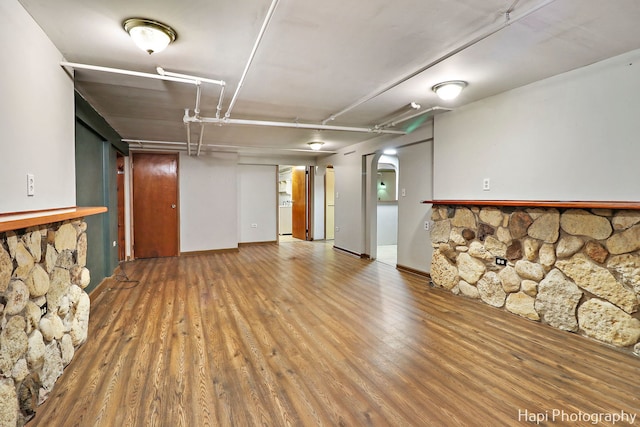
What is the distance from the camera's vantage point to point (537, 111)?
2.90m

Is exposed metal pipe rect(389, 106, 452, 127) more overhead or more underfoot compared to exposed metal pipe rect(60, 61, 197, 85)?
more overhead

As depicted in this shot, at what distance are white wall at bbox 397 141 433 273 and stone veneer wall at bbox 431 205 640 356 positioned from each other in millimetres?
688

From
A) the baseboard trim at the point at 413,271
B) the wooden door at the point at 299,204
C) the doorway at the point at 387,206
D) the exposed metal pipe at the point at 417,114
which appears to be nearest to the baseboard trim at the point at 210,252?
the wooden door at the point at 299,204

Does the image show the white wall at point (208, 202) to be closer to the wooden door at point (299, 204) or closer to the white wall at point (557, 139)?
the wooden door at point (299, 204)

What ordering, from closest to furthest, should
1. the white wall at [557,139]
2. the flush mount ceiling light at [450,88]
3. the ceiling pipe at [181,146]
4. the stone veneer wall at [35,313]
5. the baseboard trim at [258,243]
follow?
the stone veneer wall at [35,313] < the white wall at [557,139] < the flush mount ceiling light at [450,88] < the ceiling pipe at [181,146] < the baseboard trim at [258,243]

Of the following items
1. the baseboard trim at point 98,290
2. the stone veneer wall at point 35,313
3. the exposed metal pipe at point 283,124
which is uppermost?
Answer: the exposed metal pipe at point 283,124

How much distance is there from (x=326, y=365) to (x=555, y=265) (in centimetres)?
228

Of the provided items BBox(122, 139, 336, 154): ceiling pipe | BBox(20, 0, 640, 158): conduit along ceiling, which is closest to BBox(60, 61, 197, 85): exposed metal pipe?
BBox(20, 0, 640, 158): conduit along ceiling

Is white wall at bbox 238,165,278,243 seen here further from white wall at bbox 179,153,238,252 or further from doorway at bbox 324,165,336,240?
doorway at bbox 324,165,336,240

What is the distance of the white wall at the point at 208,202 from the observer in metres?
6.38

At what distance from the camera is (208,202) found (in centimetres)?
655

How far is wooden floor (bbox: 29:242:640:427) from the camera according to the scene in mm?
1683

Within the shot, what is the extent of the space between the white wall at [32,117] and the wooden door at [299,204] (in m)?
6.51

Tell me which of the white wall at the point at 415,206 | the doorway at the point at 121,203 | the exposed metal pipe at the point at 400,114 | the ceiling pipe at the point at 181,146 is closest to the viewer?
the exposed metal pipe at the point at 400,114
